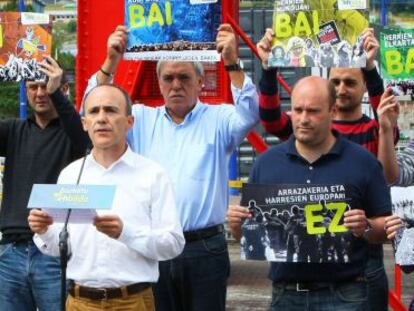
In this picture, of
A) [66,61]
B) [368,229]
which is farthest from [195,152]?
[66,61]

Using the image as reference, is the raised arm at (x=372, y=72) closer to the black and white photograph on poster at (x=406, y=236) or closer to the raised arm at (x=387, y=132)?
the raised arm at (x=387, y=132)

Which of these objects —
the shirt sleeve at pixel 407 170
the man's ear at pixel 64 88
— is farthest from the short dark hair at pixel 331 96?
the man's ear at pixel 64 88

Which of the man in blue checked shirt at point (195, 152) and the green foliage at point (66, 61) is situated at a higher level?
the green foliage at point (66, 61)

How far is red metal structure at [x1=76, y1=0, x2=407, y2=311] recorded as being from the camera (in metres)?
7.08

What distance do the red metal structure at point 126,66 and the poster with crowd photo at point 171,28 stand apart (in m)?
1.69

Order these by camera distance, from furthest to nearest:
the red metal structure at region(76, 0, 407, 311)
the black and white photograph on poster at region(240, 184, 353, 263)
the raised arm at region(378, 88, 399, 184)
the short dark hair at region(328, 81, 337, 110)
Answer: the red metal structure at region(76, 0, 407, 311) < the raised arm at region(378, 88, 399, 184) < the short dark hair at region(328, 81, 337, 110) < the black and white photograph on poster at region(240, 184, 353, 263)

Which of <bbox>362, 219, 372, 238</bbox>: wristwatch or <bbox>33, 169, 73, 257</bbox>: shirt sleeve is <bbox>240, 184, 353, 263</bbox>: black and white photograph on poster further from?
<bbox>33, 169, 73, 257</bbox>: shirt sleeve

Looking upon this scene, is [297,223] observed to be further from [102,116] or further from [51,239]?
[51,239]

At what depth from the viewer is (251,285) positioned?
11.3 meters

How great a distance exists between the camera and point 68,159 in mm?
5223

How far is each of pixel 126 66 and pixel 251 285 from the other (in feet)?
15.8

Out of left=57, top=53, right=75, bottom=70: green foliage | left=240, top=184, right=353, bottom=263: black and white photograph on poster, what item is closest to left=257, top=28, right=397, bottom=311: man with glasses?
left=240, top=184, right=353, bottom=263: black and white photograph on poster

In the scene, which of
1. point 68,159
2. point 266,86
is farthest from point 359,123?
point 68,159

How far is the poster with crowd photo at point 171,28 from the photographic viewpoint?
5152 mm
